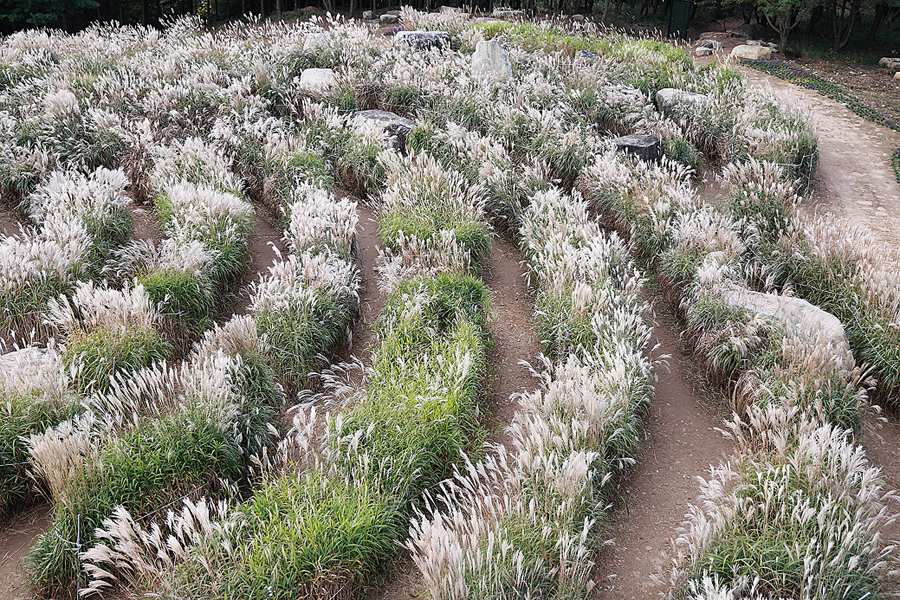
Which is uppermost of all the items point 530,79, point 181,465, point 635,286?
point 530,79

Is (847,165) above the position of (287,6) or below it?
below

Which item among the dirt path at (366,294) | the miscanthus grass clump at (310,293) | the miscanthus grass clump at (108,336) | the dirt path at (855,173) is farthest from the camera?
the dirt path at (855,173)

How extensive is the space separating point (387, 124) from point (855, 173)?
7.55 metres

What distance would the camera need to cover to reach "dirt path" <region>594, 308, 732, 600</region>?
388 cm

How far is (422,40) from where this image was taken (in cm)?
1393

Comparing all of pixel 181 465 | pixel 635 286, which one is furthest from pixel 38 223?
pixel 635 286

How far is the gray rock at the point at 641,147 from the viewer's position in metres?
9.42

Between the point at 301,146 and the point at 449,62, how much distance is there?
4.80 meters

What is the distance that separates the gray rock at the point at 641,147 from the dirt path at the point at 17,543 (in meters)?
8.28

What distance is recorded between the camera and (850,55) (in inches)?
802

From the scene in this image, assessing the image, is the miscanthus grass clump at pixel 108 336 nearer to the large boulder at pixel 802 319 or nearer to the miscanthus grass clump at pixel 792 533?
the miscanthus grass clump at pixel 792 533

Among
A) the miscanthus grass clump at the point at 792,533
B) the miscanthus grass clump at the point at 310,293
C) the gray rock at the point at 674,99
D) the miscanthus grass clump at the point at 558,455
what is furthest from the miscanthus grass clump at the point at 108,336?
the gray rock at the point at 674,99

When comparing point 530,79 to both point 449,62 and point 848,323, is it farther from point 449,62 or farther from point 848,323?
point 848,323

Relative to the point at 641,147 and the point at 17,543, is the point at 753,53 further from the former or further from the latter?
the point at 17,543
